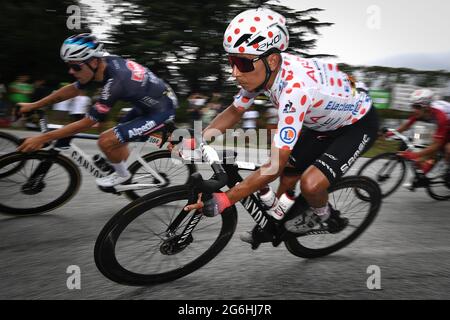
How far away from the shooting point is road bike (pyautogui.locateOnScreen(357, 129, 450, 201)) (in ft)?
17.6

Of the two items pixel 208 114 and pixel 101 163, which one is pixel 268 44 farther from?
pixel 208 114

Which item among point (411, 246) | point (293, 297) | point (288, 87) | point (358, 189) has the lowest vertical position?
point (411, 246)

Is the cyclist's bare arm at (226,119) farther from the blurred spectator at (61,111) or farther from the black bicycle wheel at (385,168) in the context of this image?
the blurred spectator at (61,111)

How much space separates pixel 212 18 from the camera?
40.9 feet

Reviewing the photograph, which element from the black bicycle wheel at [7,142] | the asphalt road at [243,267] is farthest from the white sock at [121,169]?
the black bicycle wheel at [7,142]

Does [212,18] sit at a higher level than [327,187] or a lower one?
higher

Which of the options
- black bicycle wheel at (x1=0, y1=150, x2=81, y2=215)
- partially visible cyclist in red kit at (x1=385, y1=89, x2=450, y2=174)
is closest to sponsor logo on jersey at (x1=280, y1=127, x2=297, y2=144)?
black bicycle wheel at (x1=0, y1=150, x2=81, y2=215)

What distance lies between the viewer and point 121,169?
4250 mm

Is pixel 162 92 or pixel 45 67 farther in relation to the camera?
pixel 45 67

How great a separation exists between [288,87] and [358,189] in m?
1.34

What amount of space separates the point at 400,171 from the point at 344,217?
2.46 meters

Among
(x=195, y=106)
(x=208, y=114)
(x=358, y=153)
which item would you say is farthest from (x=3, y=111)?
(x=358, y=153)
